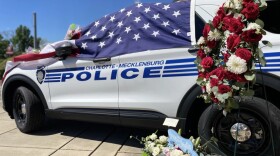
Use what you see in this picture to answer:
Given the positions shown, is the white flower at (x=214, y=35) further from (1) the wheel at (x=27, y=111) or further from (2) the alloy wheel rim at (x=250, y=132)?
(1) the wheel at (x=27, y=111)

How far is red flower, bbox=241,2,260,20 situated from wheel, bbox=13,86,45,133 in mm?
4009

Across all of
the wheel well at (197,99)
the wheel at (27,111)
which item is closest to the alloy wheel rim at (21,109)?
the wheel at (27,111)

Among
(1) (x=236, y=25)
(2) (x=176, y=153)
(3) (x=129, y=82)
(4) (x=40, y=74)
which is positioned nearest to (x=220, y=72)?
(1) (x=236, y=25)

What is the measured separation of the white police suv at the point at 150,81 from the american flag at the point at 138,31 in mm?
12

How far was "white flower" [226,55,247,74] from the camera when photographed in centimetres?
221

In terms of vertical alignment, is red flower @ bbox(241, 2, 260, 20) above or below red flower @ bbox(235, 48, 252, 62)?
above

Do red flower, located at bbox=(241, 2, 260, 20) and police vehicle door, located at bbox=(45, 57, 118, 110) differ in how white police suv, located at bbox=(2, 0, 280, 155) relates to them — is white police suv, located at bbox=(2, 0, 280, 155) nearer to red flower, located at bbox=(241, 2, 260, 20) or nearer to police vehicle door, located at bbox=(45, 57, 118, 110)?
police vehicle door, located at bbox=(45, 57, 118, 110)

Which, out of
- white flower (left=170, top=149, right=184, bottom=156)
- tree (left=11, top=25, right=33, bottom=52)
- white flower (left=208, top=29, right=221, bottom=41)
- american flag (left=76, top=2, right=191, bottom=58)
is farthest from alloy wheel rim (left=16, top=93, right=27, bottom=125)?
tree (left=11, top=25, right=33, bottom=52)

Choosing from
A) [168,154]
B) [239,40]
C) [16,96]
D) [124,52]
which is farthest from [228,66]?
[16,96]

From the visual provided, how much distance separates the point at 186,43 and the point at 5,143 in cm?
305

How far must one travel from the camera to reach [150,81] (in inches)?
161

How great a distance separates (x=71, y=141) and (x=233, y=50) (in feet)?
11.4

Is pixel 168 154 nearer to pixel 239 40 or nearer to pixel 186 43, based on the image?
pixel 239 40

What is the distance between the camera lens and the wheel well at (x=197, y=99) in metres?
3.37
